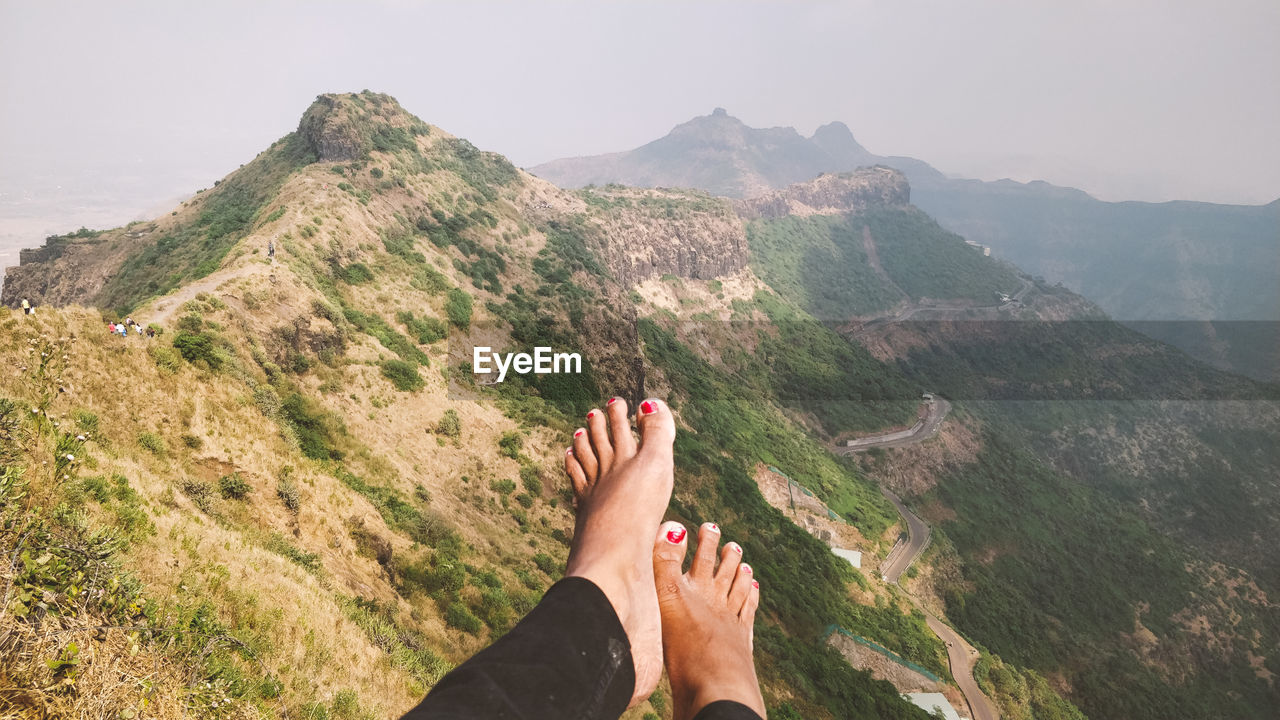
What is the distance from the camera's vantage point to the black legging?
2.79 m

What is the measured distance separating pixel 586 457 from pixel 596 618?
3136 millimetres

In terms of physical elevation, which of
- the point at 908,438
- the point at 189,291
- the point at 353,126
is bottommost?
the point at 908,438

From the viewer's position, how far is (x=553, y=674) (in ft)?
10.4

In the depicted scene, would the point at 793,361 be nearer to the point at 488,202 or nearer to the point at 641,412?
the point at 488,202

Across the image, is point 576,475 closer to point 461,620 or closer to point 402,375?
point 461,620

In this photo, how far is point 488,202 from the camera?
50188 mm

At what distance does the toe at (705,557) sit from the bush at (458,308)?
26.3 meters

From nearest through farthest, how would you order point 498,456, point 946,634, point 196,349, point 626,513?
point 626,513
point 196,349
point 498,456
point 946,634

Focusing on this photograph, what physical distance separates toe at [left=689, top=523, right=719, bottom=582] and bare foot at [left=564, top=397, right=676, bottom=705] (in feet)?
3.43

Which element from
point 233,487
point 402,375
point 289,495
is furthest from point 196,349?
point 402,375

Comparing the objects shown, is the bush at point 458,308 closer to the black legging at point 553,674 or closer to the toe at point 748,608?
the toe at point 748,608

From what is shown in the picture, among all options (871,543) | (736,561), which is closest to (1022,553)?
(871,543)

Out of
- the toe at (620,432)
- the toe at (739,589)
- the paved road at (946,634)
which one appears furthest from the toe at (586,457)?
the paved road at (946,634)

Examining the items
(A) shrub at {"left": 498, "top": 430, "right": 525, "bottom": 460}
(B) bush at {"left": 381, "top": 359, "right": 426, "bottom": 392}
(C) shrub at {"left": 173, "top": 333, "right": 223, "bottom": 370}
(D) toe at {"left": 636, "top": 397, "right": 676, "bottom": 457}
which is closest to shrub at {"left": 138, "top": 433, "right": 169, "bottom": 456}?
(C) shrub at {"left": 173, "top": 333, "right": 223, "bottom": 370}
